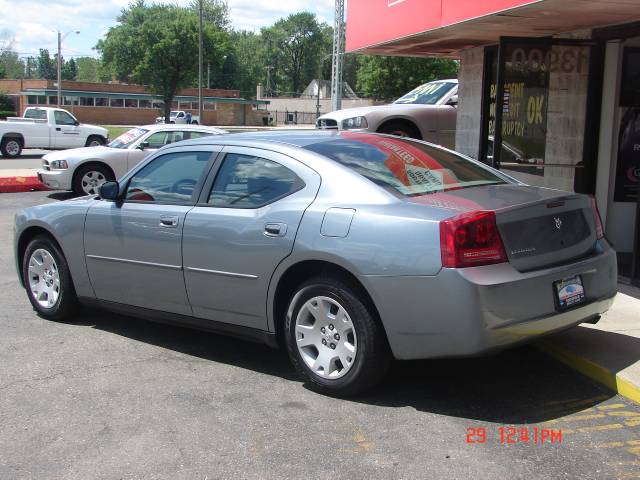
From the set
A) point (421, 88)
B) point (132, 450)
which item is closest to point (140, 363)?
point (132, 450)

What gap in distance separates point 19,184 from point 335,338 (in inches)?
544

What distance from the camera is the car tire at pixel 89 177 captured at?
14.6 meters

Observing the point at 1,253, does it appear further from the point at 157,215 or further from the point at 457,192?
the point at 457,192

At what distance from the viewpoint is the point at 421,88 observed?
52.1ft

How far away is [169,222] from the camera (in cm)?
Answer: 536

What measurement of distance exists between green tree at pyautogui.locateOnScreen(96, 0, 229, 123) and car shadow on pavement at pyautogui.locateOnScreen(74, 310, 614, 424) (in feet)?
182

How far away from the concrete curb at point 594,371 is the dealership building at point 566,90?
7.31 ft

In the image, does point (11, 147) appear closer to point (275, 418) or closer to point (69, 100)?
point (275, 418)

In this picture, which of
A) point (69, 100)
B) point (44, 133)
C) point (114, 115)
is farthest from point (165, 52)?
point (44, 133)

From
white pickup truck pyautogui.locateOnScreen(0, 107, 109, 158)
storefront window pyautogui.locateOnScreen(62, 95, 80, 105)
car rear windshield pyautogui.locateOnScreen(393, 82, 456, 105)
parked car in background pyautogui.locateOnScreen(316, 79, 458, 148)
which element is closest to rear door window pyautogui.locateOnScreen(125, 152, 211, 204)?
parked car in background pyautogui.locateOnScreen(316, 79, 458, 148)

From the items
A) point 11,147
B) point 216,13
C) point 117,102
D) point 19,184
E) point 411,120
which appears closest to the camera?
point 411,120

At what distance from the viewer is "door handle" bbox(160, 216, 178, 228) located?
5.32m

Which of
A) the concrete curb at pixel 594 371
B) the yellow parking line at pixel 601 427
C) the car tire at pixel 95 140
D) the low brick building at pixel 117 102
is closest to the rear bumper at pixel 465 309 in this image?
the yellow parking line at pixel 601 427

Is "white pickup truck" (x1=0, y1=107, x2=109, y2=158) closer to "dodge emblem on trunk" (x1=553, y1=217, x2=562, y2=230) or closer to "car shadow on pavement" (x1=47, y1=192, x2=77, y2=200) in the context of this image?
"car shadow on pavement" (x1=47, y1=192, x2=77, y2=200)
